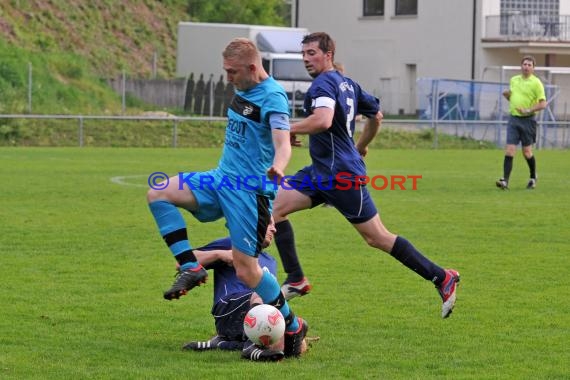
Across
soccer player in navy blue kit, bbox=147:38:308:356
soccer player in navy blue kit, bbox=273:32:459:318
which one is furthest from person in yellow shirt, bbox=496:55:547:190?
soccer player in navy blue kit, bbox=147:38:308:356

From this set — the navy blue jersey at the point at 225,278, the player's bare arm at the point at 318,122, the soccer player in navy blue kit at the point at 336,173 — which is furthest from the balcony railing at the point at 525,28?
the navy blue jersey at the point at 225,278

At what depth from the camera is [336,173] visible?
7.84m

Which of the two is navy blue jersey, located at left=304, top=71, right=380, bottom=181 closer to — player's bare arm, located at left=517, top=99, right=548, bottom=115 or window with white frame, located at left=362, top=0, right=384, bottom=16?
player's bare arm, located at left=517, top=99, right=548, bottom=115

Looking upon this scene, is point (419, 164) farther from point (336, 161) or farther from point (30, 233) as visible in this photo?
point (336, 161)

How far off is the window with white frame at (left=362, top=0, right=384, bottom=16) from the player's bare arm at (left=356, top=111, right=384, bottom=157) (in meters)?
42.0

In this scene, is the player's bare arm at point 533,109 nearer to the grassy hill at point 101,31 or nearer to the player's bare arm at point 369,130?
the player's bare arm at point 369,130

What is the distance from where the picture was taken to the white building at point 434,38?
44.6m

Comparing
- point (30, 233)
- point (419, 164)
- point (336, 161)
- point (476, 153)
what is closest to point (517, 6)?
point (476, 153)

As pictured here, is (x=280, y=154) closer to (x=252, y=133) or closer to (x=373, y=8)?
(x=252, y=133)

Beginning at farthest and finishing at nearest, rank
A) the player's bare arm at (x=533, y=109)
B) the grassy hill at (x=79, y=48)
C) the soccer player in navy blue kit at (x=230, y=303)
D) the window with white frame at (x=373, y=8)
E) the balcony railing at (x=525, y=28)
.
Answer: the window with white frame at (x=373, y=8) < the balcony railing at (x=525, y=28) < the grassy hill at (x=79, y=48) < the player's bare arm at (x=533, y=109) < the soccer player in navy blue kit at (x=230, y=303)

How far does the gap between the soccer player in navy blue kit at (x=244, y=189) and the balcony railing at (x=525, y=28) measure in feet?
127

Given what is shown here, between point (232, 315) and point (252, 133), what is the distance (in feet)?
3.76

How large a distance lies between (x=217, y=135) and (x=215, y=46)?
14.0 metres

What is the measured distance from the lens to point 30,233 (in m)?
12.4
